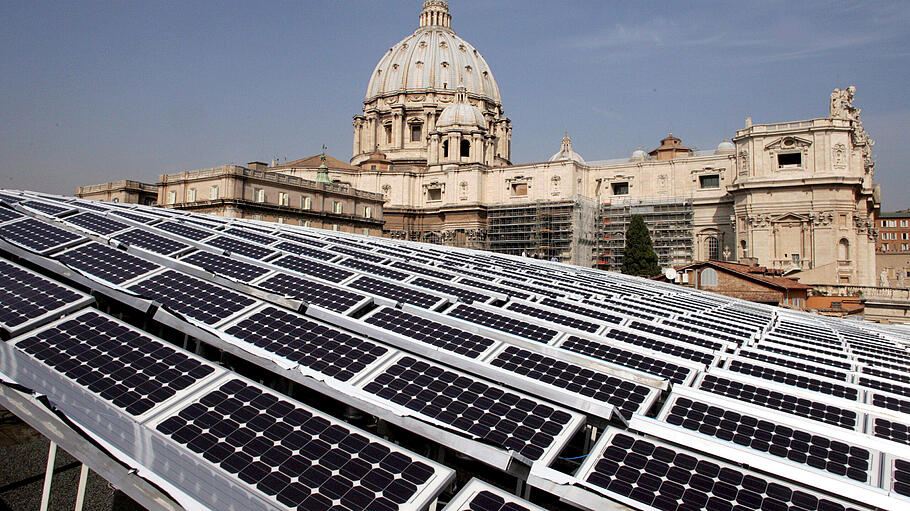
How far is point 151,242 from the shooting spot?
17312mm

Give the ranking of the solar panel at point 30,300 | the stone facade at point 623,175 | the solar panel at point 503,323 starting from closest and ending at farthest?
the solar panel at point 30,300 → the solar panel at point 503,323 → the stone facade at point 623,175

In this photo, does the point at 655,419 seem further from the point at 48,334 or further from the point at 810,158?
the point at 810,158

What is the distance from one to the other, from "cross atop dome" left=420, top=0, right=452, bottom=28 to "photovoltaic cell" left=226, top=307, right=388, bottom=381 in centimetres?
12499

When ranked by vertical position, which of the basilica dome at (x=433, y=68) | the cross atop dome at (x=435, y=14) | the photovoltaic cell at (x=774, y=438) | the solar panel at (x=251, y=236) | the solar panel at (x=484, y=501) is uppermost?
the cross atop dome at (x=435, y=14)

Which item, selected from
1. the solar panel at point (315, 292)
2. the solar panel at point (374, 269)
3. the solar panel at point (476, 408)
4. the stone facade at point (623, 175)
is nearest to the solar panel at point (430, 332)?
the solar panel at point (315, 292)

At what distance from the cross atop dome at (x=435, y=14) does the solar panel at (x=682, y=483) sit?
5073 inches

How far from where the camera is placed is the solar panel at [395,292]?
13.8 m

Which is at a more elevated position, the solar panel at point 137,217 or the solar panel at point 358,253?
the solar panel at point 137,217

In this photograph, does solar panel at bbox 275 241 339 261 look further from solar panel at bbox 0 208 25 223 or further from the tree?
the tree

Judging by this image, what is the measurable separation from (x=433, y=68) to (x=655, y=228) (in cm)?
5753

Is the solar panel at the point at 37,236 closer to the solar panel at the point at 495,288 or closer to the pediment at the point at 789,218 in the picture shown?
the solar panel at the point at 495,288

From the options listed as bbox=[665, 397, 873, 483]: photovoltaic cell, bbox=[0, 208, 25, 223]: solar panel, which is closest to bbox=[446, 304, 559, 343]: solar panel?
bbox=[665, 397, 873, 483]: photovoltaic cell

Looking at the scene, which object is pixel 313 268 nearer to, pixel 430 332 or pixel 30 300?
pixel 430 332

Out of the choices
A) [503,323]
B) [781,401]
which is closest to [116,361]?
[503,323]
